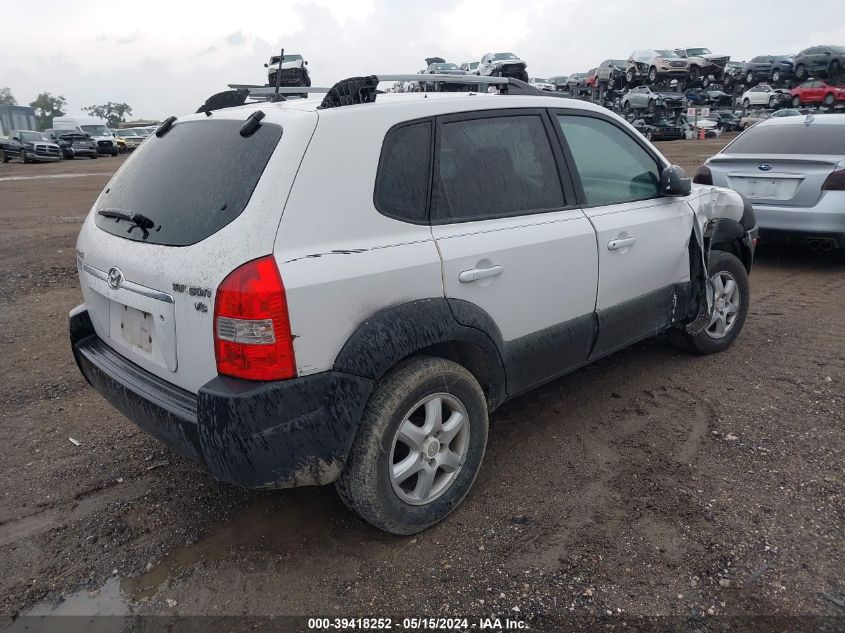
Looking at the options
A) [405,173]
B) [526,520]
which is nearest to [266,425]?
[405,173]

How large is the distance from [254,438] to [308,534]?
0.77 meters

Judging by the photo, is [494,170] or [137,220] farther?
[494,170]

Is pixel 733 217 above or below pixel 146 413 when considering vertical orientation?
above

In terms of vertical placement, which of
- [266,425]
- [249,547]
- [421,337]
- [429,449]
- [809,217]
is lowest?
[249,547]

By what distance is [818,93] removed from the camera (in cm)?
3008

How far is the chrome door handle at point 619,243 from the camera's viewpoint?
11.3 ft

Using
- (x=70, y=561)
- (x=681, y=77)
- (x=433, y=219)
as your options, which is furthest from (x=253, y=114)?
(x=681, y=77)

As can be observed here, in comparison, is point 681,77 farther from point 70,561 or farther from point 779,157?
point 70,561

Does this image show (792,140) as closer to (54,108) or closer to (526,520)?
(526,520)

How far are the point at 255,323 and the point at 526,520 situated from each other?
149 centimetres

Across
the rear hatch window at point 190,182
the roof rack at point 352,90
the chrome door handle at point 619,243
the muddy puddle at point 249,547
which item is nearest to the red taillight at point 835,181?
the chrome door handle at point 619,243

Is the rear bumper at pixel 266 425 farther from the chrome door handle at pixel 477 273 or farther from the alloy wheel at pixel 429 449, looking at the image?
the chrome door handle at pixel 477 273

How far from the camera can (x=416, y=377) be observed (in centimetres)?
261

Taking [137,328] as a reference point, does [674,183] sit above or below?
above
